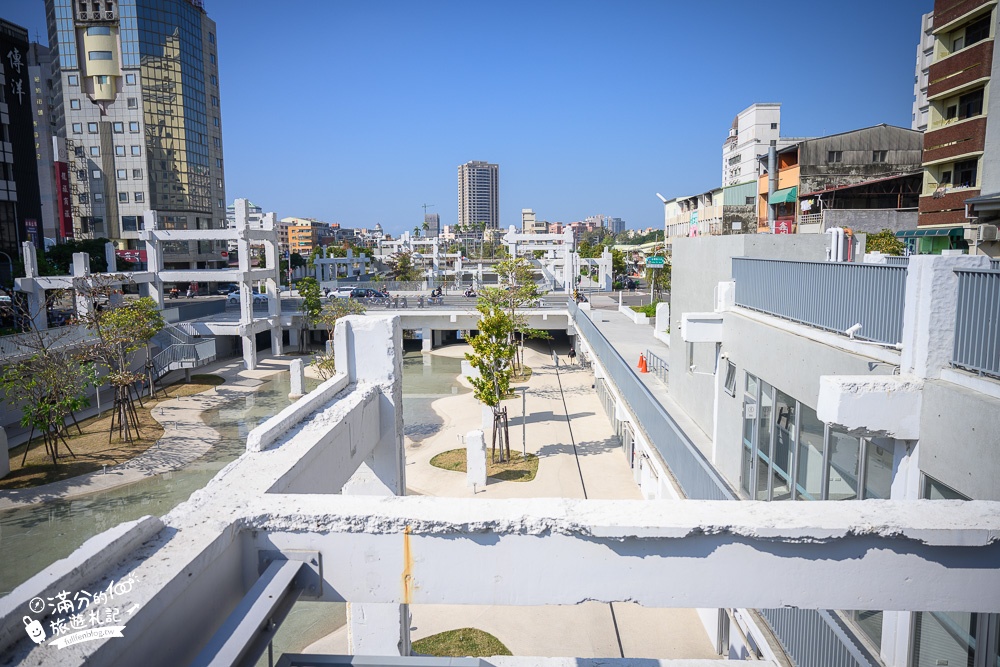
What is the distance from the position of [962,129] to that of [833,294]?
77.0 feet

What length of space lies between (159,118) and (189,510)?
275 ft

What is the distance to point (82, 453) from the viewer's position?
23797mm

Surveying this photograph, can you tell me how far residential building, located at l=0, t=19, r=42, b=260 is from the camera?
49.4 metres

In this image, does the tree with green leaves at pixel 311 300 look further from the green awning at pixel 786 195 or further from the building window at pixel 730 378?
the building window at pixel 730 378

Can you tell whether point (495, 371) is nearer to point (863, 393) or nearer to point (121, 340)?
point (121, 340)

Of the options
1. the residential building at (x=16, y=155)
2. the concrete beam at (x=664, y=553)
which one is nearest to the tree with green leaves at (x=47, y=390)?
the concrete beam at (x=664, y=553)

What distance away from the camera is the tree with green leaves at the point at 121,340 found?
Result: 2545 centimetres

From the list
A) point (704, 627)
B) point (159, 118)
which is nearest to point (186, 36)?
point (159, 118)

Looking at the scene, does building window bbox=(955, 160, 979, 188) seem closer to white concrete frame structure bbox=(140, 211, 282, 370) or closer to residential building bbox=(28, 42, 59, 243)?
white concrete frame structure bbox=(140, 211, 282, 370)

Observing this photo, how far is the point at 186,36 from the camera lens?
75688mm

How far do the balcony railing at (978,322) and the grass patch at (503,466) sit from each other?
15747 millimetres

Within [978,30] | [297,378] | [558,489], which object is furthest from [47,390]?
[978,30]

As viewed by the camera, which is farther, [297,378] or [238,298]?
[238,298]

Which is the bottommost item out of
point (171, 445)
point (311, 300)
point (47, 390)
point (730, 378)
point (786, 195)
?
point (171, 445)
